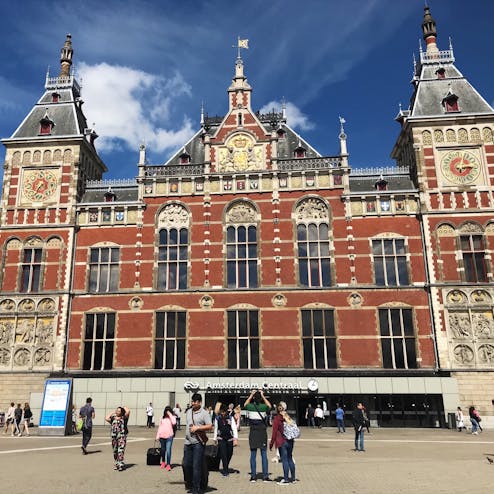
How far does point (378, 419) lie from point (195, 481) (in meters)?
20.1

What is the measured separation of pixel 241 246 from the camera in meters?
30.5

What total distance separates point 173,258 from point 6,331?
10.9 meters

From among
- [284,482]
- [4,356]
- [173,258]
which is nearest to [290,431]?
[284,482]

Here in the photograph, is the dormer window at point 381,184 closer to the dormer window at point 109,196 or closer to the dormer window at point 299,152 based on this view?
the dormer window at point 299,152

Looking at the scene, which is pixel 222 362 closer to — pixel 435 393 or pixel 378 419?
pixel 378 419

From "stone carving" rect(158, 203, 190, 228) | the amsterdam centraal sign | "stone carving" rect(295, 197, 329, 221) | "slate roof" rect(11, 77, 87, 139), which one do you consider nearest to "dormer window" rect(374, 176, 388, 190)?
"stone carving" rect(295, 197, 329, 221)

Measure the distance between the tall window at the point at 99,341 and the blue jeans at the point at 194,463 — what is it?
21078 mm

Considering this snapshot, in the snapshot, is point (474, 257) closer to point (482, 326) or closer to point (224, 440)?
point (482, 326)

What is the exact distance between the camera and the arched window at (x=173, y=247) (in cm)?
3033

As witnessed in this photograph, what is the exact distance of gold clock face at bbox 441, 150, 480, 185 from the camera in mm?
30062

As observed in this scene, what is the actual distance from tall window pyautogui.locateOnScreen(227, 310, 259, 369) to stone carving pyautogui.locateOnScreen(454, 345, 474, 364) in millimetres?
10989

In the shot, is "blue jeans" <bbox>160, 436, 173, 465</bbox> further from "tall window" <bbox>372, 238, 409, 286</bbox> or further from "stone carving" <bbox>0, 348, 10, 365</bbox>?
"stone carving" <bbox>0, 348, 10, 365</bbox>

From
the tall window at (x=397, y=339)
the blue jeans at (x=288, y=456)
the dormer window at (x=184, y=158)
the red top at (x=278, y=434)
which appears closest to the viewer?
the blue jeans at (x=288, y=456)

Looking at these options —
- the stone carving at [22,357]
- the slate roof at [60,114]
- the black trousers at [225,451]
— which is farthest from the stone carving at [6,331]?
the black trousers at [225,451]
